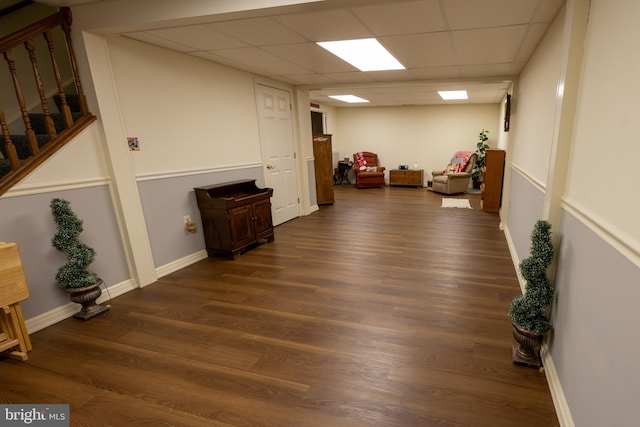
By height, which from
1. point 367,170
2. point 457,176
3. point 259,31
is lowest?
point 457,176

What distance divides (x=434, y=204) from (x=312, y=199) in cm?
255

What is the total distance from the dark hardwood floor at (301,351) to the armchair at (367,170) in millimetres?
5403

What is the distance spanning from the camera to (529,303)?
5.72 feet

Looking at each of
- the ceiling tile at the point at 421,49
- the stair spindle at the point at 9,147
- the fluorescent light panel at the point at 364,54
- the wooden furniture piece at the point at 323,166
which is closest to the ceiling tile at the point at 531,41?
the ceiling tile at the point at 421,49

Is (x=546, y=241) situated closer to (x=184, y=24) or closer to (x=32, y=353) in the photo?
(x=184, y=24)

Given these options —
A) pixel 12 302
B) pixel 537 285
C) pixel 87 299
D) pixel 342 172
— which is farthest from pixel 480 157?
pixel 12 302

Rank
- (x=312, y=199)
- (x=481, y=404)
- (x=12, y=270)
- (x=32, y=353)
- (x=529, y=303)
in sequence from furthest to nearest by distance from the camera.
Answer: (x=312, y=199), (x=32, y=353), (x=12, y=270), (x=529, y=303), (x=481, y=404)

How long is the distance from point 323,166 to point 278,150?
1.57m

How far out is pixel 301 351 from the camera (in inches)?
81.9

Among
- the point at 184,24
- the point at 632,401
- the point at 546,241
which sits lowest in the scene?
the point at 632,401

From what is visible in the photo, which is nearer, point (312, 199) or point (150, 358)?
point (150, 358)

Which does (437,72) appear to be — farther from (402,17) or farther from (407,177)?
(407,177)

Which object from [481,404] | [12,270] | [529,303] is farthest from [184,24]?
[481,404]

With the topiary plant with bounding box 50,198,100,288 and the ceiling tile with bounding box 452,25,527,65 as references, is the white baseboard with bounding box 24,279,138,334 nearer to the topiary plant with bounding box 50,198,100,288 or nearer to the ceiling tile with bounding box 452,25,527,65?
the topiary plant with bounding box 50,198,100,288
